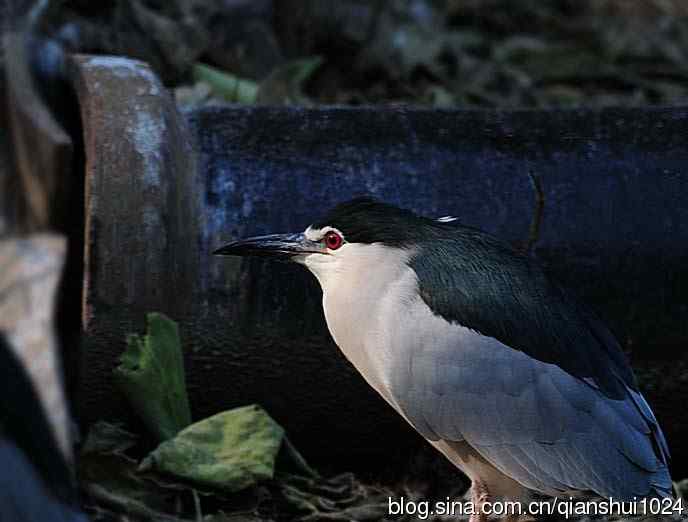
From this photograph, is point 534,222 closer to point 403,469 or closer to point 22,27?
point 403,469

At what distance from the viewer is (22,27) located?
4.28 metres

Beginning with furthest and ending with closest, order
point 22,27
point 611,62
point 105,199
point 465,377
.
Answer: point 611,62 < point 22,27 < point 105,199 < point 465,377

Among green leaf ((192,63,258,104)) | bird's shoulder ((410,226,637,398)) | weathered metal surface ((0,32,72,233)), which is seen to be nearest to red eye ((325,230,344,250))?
bird's shoulder ((410,226,637,398))

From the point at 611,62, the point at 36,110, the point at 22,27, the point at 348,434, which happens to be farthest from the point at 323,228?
the point at 611,62

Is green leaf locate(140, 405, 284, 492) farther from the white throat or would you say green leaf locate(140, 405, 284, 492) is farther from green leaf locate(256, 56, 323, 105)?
green leaf locate(256, 56, 323, 105)

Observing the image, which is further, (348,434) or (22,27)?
(22,27)

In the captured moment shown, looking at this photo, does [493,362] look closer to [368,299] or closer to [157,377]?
[368,299]

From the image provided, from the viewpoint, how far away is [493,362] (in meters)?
2.69

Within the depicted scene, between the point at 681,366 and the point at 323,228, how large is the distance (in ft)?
3.28

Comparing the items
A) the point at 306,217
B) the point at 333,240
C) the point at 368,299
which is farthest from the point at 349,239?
the point at 306,217

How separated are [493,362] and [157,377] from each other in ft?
2.70

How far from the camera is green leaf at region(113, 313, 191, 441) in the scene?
2984 millimetres

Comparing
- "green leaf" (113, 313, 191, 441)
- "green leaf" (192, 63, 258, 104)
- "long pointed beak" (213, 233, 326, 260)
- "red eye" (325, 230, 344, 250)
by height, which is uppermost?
"green leaf" (192, 63, 258, 104)

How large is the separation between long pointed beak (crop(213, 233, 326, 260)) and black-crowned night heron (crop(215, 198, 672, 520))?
121 mm
